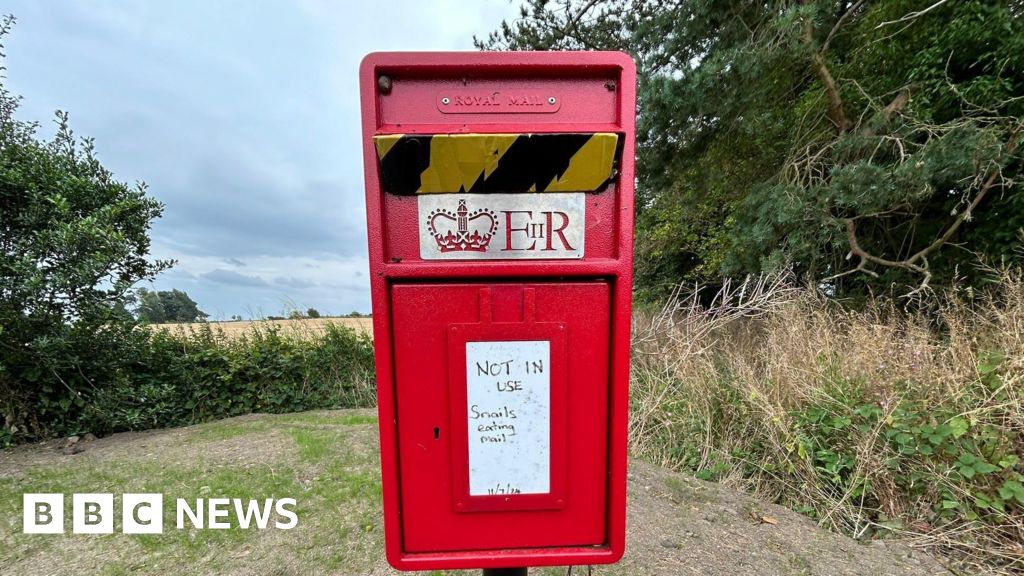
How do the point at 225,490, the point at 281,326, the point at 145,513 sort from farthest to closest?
the point at 281,326, the point at 225,490, the point at 145,513

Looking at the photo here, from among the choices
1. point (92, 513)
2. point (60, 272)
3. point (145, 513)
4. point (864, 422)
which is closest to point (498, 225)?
point (864, 422)

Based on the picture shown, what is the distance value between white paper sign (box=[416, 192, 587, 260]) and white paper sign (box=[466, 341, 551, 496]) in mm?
266

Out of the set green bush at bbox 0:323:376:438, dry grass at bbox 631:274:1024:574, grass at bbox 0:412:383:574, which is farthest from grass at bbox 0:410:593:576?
dry grass at bbox 631:274:1024:574

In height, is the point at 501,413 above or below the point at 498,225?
below

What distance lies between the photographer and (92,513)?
2506mm

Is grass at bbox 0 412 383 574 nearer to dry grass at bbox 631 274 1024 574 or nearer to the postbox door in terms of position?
the postbox door

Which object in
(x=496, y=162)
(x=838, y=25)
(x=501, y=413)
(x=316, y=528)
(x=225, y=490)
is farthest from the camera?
(x=838, y=25)

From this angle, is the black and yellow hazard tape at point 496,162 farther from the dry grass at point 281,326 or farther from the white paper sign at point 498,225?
the dry grass at point 281,326

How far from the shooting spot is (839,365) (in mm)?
2949

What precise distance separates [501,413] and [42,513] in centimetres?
349

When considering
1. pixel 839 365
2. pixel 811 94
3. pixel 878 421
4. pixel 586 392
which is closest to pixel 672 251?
pixel 811 94

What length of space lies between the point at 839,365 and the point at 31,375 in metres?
6.88

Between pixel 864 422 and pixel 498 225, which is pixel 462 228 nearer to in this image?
pixel 498 225

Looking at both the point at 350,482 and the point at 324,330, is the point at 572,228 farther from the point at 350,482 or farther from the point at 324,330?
the point at 324,330
